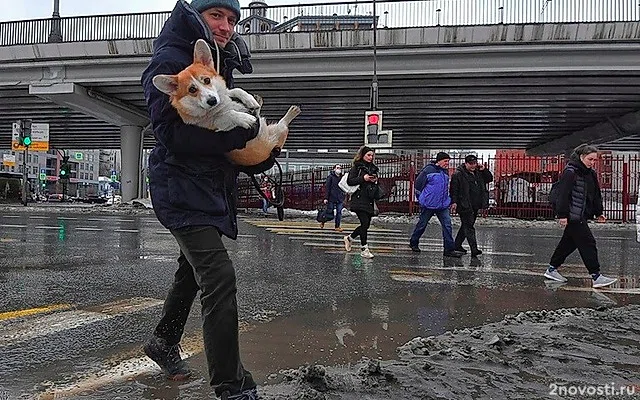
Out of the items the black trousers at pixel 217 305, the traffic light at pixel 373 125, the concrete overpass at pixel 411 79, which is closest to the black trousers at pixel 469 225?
the black trousers at pixel 217 305

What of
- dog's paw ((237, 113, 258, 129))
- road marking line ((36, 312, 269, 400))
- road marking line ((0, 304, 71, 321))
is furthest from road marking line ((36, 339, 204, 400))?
road marking line ((0, 304, 71, 321))

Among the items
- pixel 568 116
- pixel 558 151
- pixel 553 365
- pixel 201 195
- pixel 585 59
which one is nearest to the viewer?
pixel 201 195

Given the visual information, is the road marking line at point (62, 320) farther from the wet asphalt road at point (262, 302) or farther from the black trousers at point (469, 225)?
the black trousers at point (469, 225)

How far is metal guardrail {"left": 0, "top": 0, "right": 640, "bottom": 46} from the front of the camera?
20172 mm

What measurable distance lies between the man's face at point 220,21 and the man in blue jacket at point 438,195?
293 inches

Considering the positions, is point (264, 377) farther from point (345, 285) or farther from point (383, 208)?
point (383, 208)

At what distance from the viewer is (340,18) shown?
22.2 meters

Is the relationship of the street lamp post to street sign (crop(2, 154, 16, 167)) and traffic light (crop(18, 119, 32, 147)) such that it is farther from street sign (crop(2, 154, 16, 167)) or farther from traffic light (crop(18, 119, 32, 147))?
street sign (crop(2, 154, 16, 167))

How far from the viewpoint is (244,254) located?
9.70 m

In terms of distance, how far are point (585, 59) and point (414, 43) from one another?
19.3 ft

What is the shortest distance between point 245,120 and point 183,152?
0.33m

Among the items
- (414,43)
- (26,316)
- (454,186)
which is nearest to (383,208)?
(414,43)

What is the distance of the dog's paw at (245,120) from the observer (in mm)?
2730

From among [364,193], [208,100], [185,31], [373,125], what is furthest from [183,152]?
[373,125]
